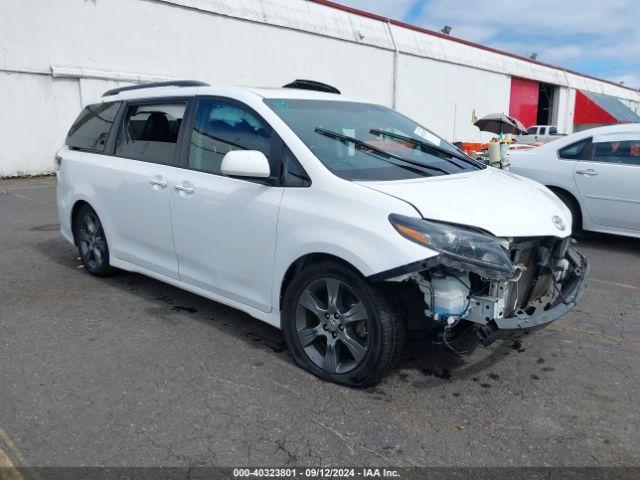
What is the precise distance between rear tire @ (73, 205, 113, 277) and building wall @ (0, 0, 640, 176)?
8.44m

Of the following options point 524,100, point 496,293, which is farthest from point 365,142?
point 524,100

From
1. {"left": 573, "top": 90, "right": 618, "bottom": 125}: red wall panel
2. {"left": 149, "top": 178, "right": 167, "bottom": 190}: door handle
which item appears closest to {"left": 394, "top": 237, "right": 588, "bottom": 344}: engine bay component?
{"left": 149, "top": 178, "right": 167, "bottom": 190}: door handle

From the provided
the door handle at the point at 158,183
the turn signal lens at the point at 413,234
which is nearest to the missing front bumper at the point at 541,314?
the turn signal lens at the point at 413,234

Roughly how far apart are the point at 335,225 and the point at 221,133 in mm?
1324

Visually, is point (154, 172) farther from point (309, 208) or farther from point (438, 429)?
point (438, 429)

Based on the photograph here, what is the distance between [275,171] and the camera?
353 centimetres

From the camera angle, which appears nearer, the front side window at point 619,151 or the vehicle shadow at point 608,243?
the front side window at point 619,151

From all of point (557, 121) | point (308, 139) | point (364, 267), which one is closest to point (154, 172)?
point (308, 139)

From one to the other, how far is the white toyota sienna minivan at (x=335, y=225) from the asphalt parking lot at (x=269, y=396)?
31cm

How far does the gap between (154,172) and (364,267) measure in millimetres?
2165

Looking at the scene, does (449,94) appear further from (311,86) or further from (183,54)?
(311,86)

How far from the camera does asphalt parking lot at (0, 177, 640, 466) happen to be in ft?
8.77

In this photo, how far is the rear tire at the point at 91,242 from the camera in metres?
5.18

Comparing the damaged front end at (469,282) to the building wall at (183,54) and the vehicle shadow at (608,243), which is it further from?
the building wall at (183,54)
